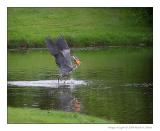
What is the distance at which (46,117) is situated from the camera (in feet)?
Result: 99.1

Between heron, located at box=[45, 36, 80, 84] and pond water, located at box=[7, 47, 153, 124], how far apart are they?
3.44 ft

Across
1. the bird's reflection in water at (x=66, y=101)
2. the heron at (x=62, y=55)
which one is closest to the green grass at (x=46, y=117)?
Answer: the bird's reflection in water at (x=66, y=101)

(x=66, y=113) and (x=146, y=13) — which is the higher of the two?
(x=146, y=13)

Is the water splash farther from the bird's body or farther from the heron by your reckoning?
the bird's body

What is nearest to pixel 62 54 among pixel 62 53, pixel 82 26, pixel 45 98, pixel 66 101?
pixel 62 53

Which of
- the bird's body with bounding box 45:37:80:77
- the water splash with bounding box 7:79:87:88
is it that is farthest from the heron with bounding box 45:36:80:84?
the water splash with bounding box 7:79:87:88

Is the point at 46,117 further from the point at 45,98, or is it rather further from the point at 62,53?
the point at 62,53

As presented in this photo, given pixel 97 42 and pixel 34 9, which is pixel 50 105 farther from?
pixel 34 9

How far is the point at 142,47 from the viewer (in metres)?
67.0

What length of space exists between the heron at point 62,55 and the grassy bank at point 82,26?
28285mm

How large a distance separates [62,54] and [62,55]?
8cm
